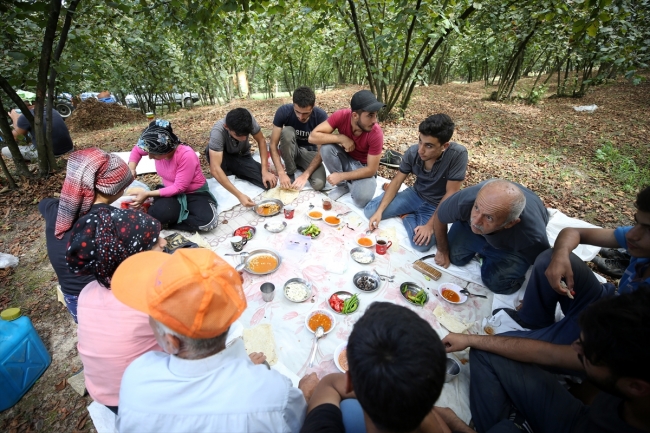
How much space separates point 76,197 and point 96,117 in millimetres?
11894

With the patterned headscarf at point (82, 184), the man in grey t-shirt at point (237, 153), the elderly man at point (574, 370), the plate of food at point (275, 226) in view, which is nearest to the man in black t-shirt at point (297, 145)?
the man in grey t-shirt at point (237, 153)

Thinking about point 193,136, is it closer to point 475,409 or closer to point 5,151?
point 5,151

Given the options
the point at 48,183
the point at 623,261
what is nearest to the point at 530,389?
the point at 623,261

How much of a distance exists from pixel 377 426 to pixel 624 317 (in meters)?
1.30

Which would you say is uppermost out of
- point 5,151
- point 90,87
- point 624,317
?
point 90,87

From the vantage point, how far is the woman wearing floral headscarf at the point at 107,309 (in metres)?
1.58

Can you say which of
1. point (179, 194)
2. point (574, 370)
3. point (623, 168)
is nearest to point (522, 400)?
point (574, 370)

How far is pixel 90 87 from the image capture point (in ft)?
42.1

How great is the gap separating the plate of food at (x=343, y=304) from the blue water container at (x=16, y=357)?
258 cm

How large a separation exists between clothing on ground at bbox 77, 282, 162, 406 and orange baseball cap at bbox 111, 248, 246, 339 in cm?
39

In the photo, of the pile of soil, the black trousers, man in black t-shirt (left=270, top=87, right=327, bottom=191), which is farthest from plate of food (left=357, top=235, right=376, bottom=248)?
the pile of soil

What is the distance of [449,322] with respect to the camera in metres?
2.58

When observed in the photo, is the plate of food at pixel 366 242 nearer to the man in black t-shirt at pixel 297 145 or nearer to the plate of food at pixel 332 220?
the plate of food at pixel 332 220

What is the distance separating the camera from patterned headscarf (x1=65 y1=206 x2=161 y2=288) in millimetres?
1774
